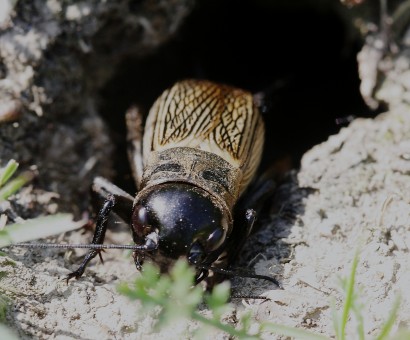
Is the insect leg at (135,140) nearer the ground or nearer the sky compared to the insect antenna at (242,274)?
nearer the sky

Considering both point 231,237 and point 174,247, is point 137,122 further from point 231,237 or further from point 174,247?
point 174,247

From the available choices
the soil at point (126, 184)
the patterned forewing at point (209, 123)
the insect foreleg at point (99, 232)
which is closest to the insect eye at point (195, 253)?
the soil at point (126, 184)

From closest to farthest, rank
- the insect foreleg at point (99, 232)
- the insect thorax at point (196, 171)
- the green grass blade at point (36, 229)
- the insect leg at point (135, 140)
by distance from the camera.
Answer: the green grass blade at point (36, 229), the insect foreleg at point (99, 232), the insect thorax at point (196, 171), the insect leg at point (135, 140)

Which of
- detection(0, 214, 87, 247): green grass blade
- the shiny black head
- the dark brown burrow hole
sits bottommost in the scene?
the dark brown burrow hole

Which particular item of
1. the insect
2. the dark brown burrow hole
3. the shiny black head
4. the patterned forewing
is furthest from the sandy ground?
the dark brown burrow hole

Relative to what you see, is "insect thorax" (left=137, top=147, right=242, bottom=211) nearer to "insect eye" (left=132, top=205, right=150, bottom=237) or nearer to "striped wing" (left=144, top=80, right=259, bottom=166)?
"striped wing" (left=144, top=80, right=259, bottom=166)

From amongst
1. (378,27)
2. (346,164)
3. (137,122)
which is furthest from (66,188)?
(378,27)

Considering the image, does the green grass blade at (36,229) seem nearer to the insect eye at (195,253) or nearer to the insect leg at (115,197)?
the insect eye at (195,253)
